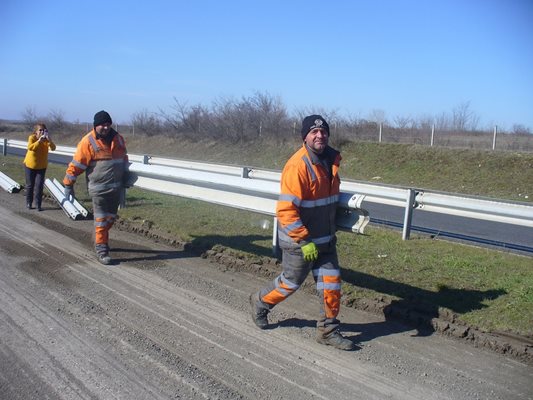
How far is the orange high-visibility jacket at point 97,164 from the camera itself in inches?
267

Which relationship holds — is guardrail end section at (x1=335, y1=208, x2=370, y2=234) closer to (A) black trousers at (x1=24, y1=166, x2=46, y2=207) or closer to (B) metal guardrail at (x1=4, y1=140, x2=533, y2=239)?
(B) metal guardrail at (x1=4, y1=140, x2=533, y2=239)

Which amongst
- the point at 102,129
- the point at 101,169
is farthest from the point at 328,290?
the point at 102,129

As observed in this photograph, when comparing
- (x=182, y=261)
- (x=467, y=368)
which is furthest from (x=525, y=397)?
(x=182, y=261)

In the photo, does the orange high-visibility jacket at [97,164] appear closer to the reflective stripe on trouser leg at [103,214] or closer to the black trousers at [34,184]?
the reflective stripe on trouser leg at [103,214]

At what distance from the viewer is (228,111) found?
34.1 m

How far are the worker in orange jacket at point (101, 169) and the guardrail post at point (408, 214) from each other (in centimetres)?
438

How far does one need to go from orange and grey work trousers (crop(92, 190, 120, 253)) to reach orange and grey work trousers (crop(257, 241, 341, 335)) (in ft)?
9.50

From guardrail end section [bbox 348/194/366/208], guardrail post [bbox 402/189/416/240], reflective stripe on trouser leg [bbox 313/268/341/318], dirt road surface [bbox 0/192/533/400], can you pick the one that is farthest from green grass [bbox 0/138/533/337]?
guardrail end section [bbox 348/194/366/208]

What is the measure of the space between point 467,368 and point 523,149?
831 inches

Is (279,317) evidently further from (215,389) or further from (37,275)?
(37,275)

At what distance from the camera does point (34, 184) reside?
1078 centimetres

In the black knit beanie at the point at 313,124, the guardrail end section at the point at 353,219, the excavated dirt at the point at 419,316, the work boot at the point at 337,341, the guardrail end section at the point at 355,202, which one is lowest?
the work boot at the point at 337,341

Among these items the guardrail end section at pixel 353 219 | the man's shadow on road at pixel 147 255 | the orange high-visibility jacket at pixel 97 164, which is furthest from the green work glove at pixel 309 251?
the orange high-visibility jacket at pixel 97 164

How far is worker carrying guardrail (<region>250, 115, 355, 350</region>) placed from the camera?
14.4ft
